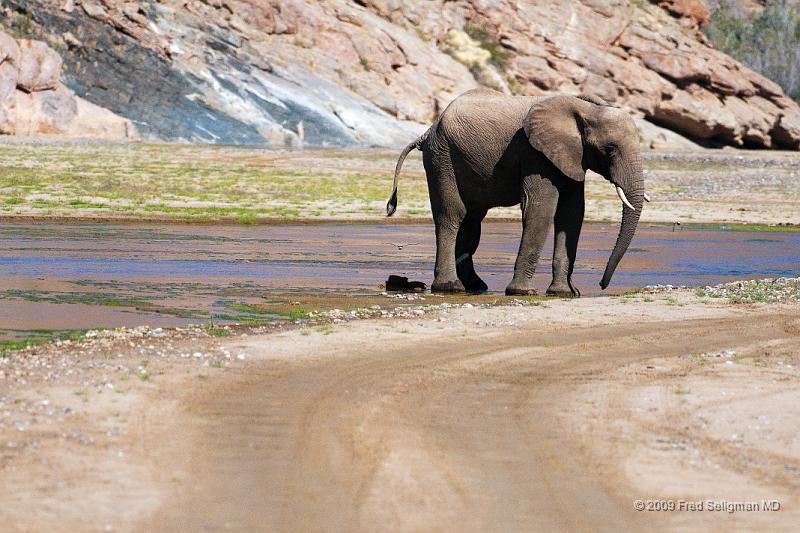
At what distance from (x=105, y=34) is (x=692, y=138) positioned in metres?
44.4

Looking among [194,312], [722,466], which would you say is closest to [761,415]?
[722,466]

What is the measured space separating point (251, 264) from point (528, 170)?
483cm

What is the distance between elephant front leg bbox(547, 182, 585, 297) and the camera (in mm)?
17188

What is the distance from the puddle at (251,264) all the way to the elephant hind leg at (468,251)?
0.38 m

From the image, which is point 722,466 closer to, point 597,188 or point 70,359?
point 70,359

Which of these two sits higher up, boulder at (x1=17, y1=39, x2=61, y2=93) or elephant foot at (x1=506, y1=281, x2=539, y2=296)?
elephant foot at (x1=506, y1=281, x2=539, y2=296)

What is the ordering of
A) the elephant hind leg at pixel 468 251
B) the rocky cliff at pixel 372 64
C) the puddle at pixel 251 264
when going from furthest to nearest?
the rocky cliff at pixel 372 64
the elephant hind leg at pixel 468 251
the puddle at pixel 251 264

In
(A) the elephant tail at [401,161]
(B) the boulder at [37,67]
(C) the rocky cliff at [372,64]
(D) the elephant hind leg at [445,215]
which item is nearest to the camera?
(D) the elephant hind leg at [445,215]

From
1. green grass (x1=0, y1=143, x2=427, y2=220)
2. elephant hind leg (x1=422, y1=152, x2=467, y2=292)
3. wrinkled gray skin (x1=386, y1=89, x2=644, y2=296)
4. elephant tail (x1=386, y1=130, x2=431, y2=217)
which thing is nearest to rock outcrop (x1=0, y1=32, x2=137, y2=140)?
green grass (x1=0, y1=143, x2=427, y2=220)

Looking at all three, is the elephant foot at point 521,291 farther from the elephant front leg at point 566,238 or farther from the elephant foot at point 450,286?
the elephant foot at point 450,286

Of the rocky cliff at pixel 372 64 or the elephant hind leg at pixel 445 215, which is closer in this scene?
the elephant hind leg at pixel 445 215

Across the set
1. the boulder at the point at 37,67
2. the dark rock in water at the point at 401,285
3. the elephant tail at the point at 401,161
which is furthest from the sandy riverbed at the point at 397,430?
the boulder at the point at 37,67

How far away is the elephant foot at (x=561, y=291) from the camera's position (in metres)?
17.1

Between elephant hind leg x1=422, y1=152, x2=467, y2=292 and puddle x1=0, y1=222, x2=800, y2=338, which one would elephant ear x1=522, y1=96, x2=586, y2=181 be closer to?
elephant hind leg x1=422, y1=152, x2=467, y2=292
